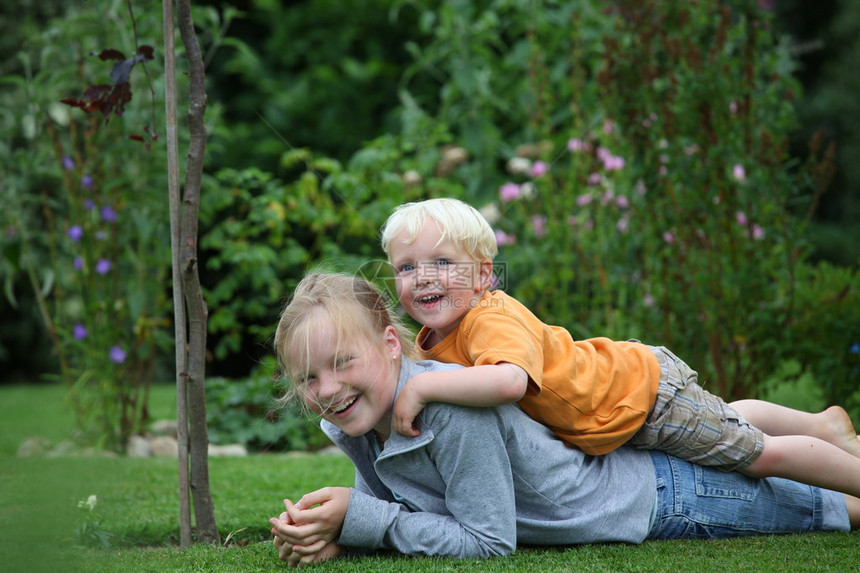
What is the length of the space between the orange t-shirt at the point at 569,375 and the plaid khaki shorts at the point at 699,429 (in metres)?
0.05

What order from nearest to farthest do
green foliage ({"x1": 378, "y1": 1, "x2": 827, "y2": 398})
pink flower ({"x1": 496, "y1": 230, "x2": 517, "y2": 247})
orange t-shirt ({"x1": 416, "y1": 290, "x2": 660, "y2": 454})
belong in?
orange t-shirt ({"x1": 416, "y1": 290, "x2": 660, "y2": 454}) < green foliage ({"x1": 378, "y1": 1, "x2": 827, "y2": 398}) < pink flower ({"x1": 496, "y1": 230, "x2": 517, "y2": 247})

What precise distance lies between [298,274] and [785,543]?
406 cm

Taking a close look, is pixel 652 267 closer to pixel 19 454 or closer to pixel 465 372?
pixel 465 372

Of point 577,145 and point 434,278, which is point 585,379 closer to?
point 434,278

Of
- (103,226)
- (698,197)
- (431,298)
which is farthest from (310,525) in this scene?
(103,226)

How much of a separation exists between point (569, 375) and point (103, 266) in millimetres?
2969

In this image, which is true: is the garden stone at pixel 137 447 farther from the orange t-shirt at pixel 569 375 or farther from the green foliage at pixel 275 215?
the orange t-shirt at pixel 569 375

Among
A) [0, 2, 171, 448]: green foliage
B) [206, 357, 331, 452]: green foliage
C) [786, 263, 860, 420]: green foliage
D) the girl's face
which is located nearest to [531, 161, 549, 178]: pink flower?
[786, 263, 860, 420]: green foliage

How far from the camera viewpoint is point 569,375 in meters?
2.05

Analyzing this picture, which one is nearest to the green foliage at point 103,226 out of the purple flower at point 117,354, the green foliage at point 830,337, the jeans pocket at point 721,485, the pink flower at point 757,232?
the purple flower at point 117,354

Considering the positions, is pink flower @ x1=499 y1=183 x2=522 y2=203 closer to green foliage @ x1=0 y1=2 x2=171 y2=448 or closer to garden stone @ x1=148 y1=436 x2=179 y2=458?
green foliage @ x1=0 y1=2 x2=171 y2=448

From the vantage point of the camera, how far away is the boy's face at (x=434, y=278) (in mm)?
2115

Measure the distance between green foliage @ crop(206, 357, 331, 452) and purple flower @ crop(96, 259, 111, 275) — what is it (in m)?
0.93

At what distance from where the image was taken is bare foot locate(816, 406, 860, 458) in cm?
226
